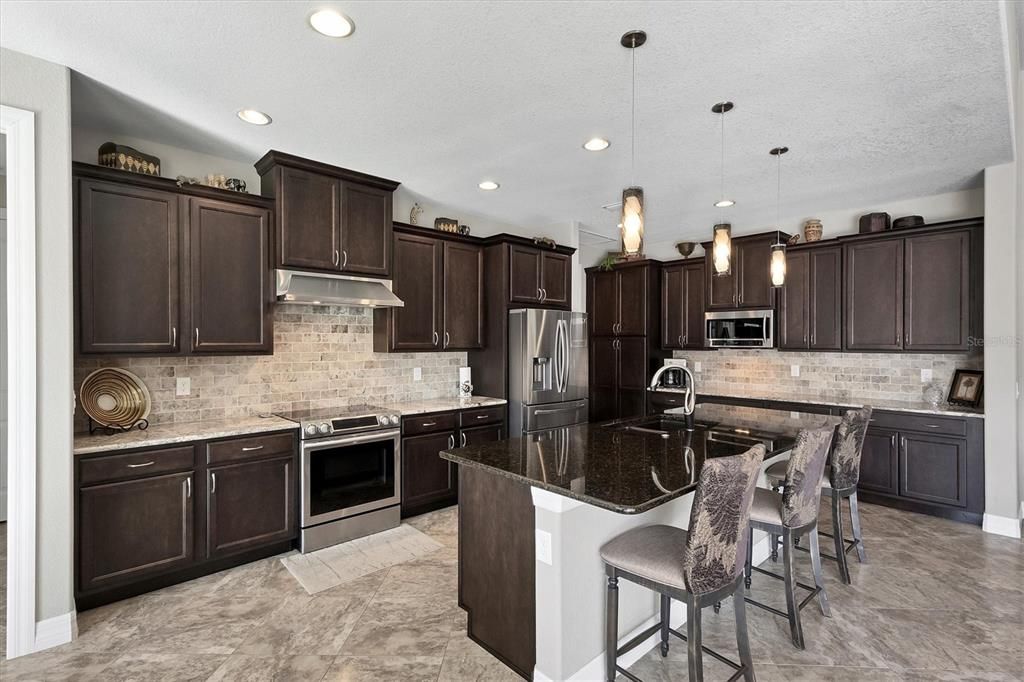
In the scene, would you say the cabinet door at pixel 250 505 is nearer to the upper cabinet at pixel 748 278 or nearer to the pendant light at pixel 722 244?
the pendant light at pixel 722 244

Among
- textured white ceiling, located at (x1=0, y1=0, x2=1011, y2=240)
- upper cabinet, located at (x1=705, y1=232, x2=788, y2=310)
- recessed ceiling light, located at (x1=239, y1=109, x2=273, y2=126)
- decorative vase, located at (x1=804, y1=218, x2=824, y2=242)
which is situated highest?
recessed ceiling light, located at (x1=239, y1=109, x2=273, y2=126)

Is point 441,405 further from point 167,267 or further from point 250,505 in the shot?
point 167,267

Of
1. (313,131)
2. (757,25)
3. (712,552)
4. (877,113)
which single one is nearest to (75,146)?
(313,131)

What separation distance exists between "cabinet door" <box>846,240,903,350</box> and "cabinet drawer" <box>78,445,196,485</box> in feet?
18.4

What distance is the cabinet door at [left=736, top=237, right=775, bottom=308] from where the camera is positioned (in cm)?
Answer: 528

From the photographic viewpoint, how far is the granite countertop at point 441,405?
4.15 m

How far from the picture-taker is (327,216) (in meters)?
3.76

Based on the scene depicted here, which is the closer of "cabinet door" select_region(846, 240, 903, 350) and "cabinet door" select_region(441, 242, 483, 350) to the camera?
"cabinet door" select_region(846, 240, 903, 350)

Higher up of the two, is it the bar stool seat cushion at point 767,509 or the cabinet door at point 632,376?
the cabinet door at point 632,376

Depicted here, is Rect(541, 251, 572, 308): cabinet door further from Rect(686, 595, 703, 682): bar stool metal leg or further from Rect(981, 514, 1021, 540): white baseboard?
Rect(981, 514, 1021, 540): white baseboard

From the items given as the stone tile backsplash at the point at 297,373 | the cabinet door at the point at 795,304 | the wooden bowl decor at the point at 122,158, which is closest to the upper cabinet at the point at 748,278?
the cabinet door at the point at 795,304

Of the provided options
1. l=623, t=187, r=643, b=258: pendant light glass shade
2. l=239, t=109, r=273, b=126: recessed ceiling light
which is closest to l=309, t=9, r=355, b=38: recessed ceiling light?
l=239, t=109, r=273, b=126: recessed ceiling light

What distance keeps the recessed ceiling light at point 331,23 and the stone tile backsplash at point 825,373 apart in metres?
5.10

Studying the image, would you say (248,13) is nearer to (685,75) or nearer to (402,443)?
(685,75)
